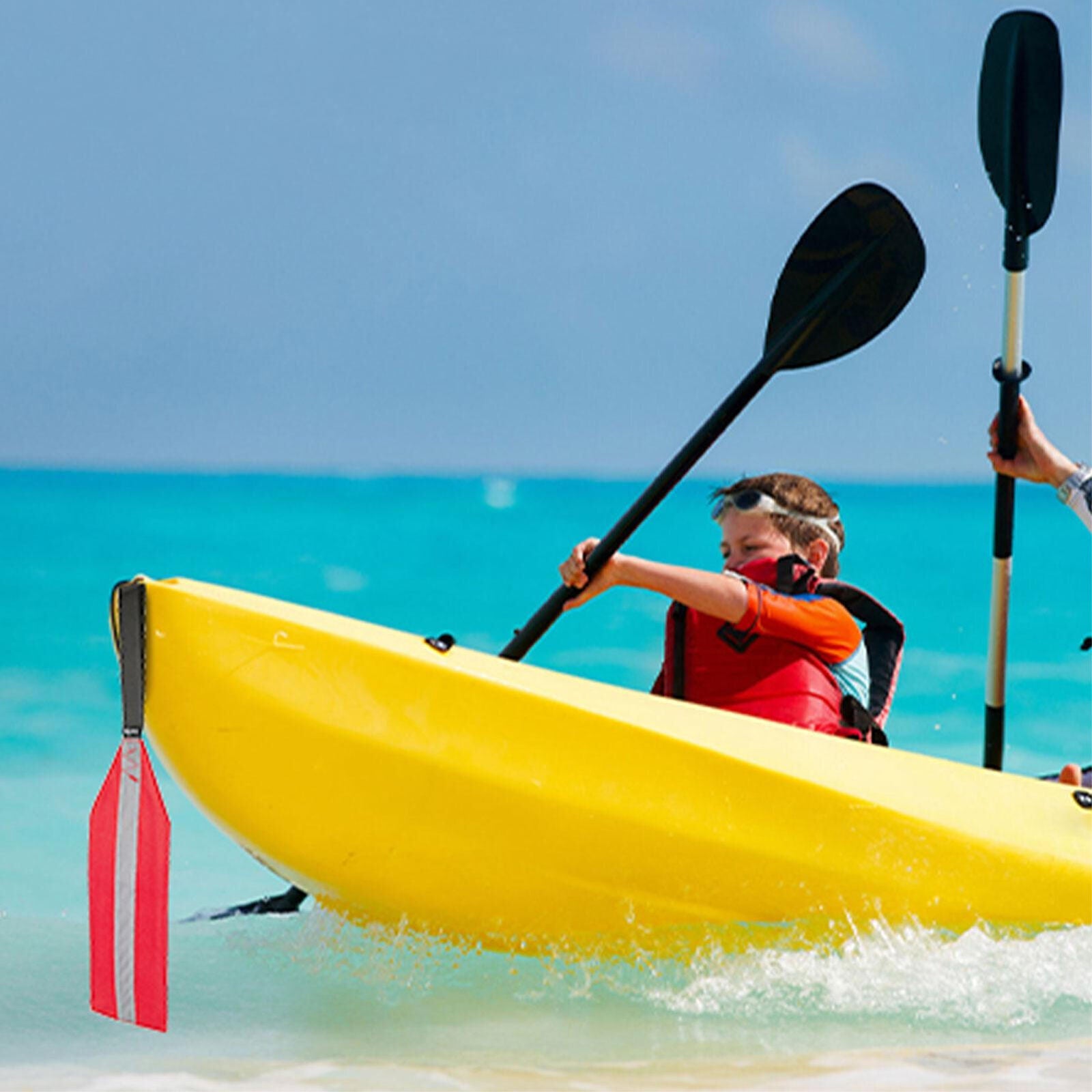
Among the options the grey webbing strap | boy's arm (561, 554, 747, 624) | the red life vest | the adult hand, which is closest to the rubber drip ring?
the adult hand

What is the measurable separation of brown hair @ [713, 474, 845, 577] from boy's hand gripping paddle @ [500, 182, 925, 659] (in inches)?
7.4

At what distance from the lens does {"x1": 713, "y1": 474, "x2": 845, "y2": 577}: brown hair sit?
2805 mm

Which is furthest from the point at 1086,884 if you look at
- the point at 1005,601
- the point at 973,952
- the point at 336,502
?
the point at 336,502

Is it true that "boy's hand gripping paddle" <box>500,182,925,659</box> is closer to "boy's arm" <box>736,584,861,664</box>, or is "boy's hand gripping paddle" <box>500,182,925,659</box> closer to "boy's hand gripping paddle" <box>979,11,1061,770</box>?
"boy's hand gripping paddle" <box>979,11,1061,770</box>

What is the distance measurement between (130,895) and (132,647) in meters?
0.34

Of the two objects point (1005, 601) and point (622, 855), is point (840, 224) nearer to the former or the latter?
point (1005, 601)

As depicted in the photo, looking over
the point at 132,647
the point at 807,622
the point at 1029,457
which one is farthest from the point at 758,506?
the point at 132,647

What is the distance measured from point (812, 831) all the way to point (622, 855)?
30 centimetres

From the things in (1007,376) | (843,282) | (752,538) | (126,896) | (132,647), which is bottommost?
(126,896)

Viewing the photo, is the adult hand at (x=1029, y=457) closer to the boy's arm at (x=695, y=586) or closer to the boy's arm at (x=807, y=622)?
the boy's arm at (x=807, y=622)

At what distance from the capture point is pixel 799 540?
2.83 m

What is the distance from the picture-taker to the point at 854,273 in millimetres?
3057

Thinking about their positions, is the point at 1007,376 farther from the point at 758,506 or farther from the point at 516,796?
the point at 516,796

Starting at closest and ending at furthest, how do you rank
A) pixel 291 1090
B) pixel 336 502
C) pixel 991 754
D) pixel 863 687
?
pixel 291 1090, pixel 863 687, pixel 991 754, pixel 336 502
